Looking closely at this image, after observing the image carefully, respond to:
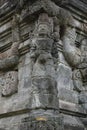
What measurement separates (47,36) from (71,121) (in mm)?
1785

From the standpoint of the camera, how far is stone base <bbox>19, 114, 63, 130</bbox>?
452cm

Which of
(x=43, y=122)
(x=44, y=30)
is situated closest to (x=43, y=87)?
(x=43, y=122)

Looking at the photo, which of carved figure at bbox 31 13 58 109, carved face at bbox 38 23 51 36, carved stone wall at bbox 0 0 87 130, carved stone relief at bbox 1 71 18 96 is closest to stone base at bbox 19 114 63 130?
carved stone wall at bbox 0 0 87 130

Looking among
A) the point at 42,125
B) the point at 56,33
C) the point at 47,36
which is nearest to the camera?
the point at 42,125

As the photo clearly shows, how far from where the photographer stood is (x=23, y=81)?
5625 millimetres

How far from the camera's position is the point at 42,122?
4520 mm

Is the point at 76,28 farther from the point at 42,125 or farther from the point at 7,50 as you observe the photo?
the point at 42,125

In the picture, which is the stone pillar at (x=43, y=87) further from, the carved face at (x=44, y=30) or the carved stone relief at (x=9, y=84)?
the carved stone relief at (x=9, y=84)

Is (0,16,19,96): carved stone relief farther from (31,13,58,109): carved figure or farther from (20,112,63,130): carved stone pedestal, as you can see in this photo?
(20,112,63,130): carved stone pedestal

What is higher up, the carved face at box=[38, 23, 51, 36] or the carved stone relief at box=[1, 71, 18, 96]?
the carved face at box=[38, 23, 51, 36]

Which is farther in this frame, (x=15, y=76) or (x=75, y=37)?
(x=75, y=37)

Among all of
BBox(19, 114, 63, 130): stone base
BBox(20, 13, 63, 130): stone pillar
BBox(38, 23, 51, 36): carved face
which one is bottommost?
BBox(19, 114, 63, 130): stone base

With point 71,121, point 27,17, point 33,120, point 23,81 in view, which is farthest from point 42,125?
point 27,17

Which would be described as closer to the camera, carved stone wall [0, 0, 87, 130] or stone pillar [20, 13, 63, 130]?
stone pillar [20, 13, 63, 130]
